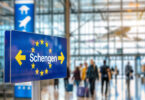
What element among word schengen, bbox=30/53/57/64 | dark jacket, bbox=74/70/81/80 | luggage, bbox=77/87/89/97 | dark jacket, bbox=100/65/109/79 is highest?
word schengen, bbox=30/53/57/64

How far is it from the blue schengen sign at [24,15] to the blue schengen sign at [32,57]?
6366 millimetres

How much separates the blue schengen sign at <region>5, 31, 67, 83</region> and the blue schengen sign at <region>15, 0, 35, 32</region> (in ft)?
20.9

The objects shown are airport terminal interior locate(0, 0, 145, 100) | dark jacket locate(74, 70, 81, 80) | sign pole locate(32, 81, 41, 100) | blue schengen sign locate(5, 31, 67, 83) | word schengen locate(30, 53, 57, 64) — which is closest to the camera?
blue schengen sign locate(5, 31, 67, 83)

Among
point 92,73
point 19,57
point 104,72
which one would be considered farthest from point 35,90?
point 92,73

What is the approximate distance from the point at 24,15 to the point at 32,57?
710 cm

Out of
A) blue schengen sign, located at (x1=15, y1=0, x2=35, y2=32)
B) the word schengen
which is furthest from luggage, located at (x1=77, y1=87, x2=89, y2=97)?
the word schengen

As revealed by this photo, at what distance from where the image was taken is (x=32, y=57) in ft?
12.2

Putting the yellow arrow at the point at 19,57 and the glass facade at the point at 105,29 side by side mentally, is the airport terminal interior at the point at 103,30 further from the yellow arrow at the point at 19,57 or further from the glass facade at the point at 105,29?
the yellow arrow at the point at 19,57

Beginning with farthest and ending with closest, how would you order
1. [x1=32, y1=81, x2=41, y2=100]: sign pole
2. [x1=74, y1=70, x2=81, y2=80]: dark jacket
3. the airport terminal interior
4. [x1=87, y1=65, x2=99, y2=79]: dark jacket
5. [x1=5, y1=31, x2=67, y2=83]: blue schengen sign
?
the airport terminal interior < [x1=74, y1=70, x2=81, y2=80]: dark jacket < [x1=87, y1=65, x2=99, y2=79]: dark jacket < [x1=32, y1=81, x2=41, y2=100]: sign pole < [x1=5, y1=31, x2=67, y2=83]: blue schengen sign

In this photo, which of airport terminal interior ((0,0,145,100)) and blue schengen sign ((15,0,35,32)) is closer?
blue schengen sign ((15,0,35,32))

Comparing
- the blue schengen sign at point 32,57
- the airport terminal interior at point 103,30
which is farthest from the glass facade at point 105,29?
the blue schengen sign at point 32,57

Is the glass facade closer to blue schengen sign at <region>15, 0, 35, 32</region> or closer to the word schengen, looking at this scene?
blue schengen sign at <region>15, 0, 35, 32</region>

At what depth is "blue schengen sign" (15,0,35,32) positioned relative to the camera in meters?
10.6

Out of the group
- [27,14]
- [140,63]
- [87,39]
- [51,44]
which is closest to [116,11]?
[87,39]
